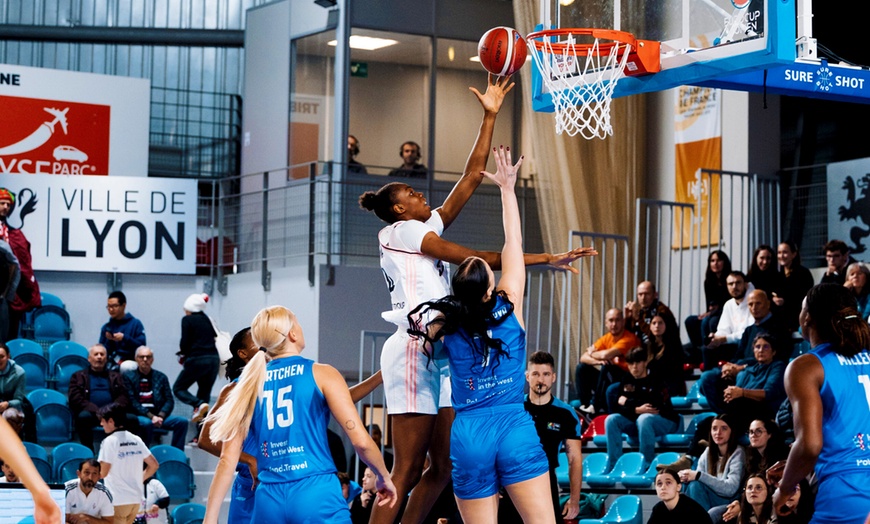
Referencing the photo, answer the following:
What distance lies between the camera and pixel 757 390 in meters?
10.6

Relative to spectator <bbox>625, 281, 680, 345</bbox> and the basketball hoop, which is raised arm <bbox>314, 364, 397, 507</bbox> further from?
spectator <bbox>625, 281, 680, 345</bbox>

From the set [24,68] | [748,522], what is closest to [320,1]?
[24,68]

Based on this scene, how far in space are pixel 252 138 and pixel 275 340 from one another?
13.7 meters

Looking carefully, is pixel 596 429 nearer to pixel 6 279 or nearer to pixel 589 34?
pixel 589 34

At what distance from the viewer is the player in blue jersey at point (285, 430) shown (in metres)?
5.36

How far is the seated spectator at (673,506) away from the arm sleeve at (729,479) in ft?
2.04

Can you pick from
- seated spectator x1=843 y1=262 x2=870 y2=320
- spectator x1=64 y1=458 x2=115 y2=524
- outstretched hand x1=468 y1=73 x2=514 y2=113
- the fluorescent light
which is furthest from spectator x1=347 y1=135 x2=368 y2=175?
outstretched hand x1=468 y1=73 x2=514 y2=113

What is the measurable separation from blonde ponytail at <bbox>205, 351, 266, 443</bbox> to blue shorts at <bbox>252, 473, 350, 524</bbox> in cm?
28

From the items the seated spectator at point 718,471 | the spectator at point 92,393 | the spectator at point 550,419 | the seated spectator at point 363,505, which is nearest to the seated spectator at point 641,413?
the seated spectator at point 718,471

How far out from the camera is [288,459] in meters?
5.39

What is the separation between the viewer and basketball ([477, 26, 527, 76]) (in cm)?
704

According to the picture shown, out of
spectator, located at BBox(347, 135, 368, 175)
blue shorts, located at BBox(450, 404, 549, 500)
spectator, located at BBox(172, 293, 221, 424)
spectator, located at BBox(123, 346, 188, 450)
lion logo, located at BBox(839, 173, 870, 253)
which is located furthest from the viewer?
spectator, located at BBox(347, 135, 368, 175)

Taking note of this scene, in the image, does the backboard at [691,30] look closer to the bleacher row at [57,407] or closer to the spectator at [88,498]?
the spectator at [88,498]

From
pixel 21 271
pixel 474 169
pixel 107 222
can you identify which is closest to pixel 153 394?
pixel 21 271
